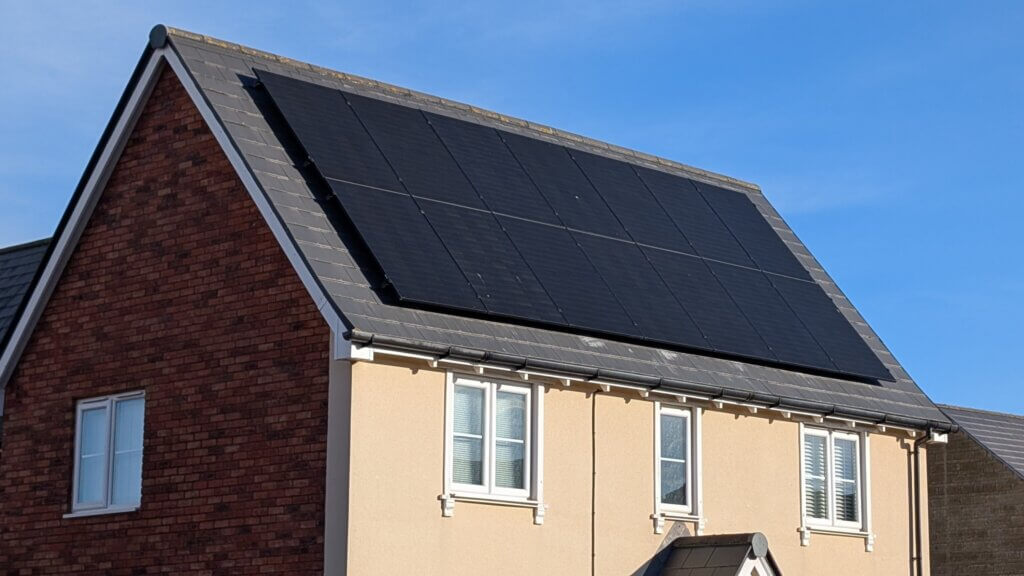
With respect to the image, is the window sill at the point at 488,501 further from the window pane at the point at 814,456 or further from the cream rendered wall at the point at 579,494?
the window pane at the point at 814,456

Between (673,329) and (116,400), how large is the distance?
7.52m

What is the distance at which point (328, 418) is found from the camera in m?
19.2

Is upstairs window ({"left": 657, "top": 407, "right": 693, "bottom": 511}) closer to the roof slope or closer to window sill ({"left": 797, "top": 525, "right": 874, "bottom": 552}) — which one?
window sill ({"left": 797, "top": 525, "right": 874, "bottom": 552})

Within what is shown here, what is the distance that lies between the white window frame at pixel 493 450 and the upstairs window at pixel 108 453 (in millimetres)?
4245

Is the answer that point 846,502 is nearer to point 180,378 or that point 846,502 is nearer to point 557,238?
point 557,238

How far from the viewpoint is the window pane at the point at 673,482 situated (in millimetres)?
22609

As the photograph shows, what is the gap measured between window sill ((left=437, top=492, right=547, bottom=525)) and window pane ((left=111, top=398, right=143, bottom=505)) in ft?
13.9

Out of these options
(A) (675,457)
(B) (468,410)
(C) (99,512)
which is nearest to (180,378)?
(C) (99,512)

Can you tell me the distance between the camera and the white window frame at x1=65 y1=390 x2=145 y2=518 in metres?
21.7

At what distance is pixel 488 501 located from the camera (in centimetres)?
2022

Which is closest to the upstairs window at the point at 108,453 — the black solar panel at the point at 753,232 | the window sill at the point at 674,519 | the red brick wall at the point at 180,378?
the red brick wall at the point at 180,378

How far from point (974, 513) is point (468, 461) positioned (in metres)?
15.7

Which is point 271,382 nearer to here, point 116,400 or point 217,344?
point 217,344

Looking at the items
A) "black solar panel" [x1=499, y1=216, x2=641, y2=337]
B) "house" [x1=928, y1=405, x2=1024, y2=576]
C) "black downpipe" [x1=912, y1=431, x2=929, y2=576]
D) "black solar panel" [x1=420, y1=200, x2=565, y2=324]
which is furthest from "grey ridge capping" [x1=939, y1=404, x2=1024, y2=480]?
"black solar panel" [x1=420, y1=200, x2=565, y2=324]
